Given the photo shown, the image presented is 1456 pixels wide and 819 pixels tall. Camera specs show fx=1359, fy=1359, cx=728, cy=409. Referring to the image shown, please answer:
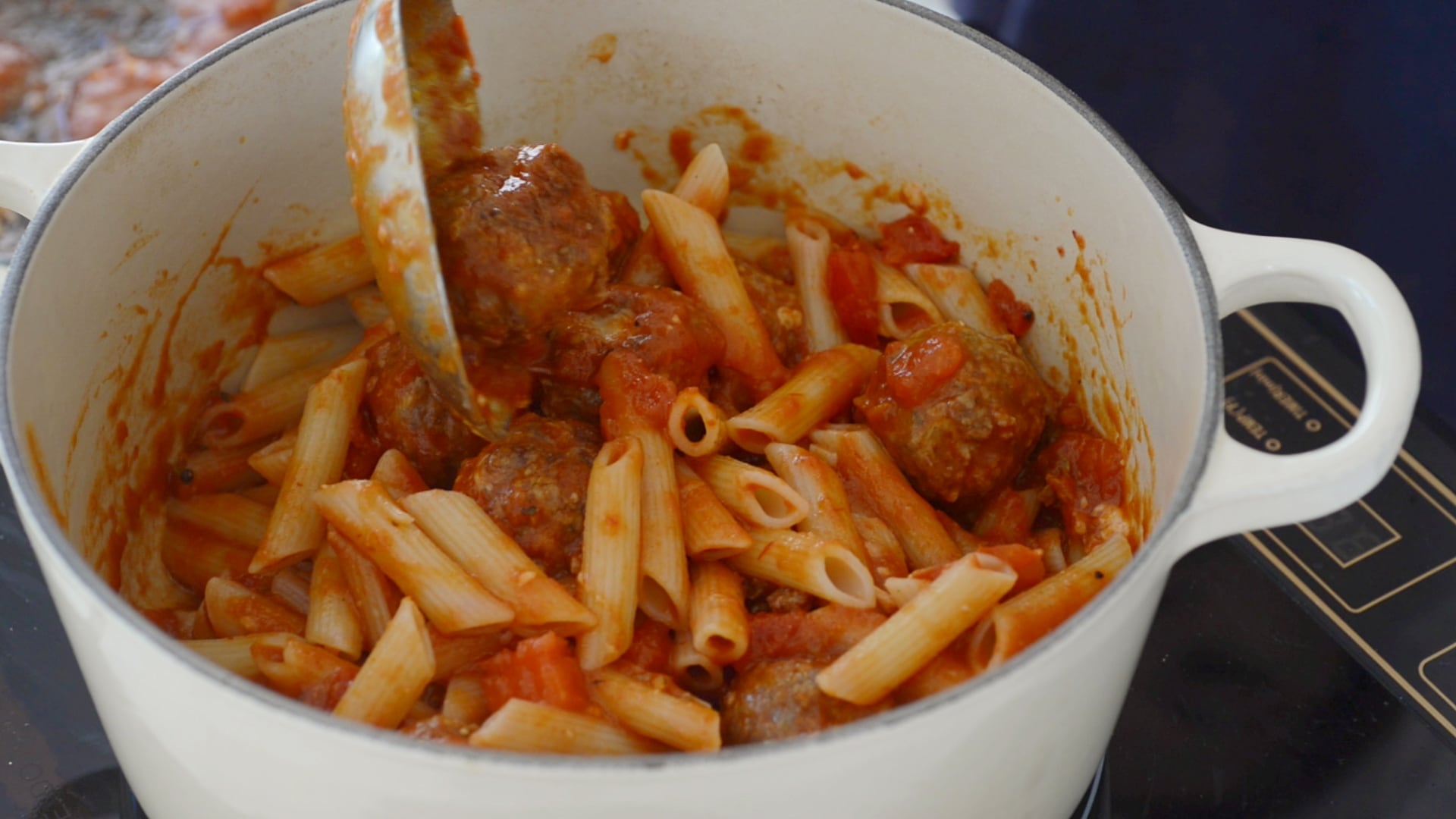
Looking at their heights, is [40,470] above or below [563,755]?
above

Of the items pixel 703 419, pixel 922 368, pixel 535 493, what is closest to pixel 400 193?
pixel 535 493

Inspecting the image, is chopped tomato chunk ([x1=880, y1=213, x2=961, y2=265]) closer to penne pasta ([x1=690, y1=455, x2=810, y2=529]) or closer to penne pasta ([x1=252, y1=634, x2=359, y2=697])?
penne pasta ([x1=690, y1=455, x2=810, y2=529])

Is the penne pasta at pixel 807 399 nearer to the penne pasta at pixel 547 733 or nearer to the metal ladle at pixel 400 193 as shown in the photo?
the metal ladle at pixel 400 193

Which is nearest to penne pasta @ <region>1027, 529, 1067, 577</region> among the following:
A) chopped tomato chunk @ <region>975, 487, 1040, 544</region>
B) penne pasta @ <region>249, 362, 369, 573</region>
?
chopped tomato chunk @ <region>975, 487, 1040, 544</region>

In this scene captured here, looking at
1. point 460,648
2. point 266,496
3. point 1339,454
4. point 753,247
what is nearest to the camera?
point 1339,454

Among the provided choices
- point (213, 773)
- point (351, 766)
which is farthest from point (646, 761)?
point (213, 773)

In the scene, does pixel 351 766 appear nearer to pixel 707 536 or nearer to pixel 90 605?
pixel 90 605

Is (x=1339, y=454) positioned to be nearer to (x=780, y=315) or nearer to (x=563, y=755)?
(x=563, y=755)
